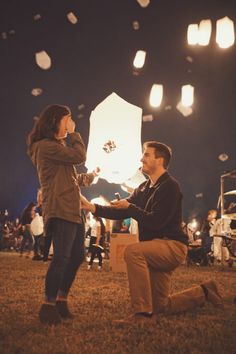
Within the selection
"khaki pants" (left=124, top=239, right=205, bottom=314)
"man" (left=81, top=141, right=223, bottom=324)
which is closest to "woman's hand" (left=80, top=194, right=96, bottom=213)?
"man" (left=81, top=141, right=223, bottom=324)

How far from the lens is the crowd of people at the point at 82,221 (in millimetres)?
3133

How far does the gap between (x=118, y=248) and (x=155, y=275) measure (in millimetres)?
4989

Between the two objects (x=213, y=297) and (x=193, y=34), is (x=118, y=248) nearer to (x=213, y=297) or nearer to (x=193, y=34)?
(x=213, y=297)

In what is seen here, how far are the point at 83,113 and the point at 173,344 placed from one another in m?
25.2

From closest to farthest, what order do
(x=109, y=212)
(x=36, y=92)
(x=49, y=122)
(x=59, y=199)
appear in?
(x=59, y=199)
(x=49, y=122)
(x=109, y=212)
(x=36, y=92)

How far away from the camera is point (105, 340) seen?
8.59 ft

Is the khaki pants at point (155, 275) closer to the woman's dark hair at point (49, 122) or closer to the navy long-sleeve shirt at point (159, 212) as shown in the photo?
the navy long-sleeve shirt at point (159, 212)

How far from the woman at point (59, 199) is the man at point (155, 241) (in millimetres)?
285

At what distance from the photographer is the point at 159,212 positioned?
10.9ft

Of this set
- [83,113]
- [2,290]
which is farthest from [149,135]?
[2,290]

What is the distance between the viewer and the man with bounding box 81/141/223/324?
10.5ft

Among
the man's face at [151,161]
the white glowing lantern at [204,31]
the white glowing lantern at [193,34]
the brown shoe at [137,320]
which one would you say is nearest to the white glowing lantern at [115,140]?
the man's face at [151,161]

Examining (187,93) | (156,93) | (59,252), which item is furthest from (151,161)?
(187,93)

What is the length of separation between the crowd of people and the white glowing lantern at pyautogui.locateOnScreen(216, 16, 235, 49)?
804 centimetres
